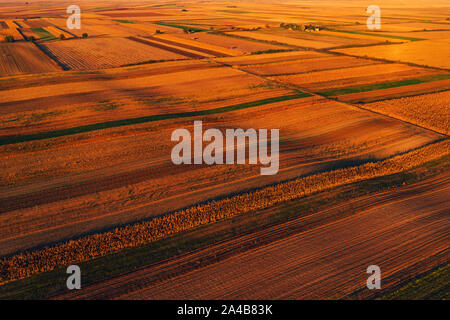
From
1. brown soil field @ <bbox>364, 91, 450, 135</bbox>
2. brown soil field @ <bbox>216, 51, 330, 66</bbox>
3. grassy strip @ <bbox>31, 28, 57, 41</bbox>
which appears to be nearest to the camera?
brown soil field @ <bbox>364, 91, 450, 135</bbox>

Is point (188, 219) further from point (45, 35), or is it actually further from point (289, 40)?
point (45, 35)

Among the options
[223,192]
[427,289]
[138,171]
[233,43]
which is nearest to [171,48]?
[233,43]

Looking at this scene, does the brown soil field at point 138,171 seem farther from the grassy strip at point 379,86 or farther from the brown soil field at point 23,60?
the brown soil field at point 23,60

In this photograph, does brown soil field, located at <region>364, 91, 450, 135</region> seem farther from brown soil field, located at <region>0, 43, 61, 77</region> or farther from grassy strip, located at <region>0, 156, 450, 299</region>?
brown soil field, located at <region>0, 43, 61, 77</region>

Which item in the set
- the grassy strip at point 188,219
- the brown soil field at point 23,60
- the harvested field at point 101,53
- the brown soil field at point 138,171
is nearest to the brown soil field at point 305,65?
the harvested field at point 101,53

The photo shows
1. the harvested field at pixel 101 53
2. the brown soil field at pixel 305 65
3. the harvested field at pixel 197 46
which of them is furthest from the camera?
the harvested field at pixel 197 46
